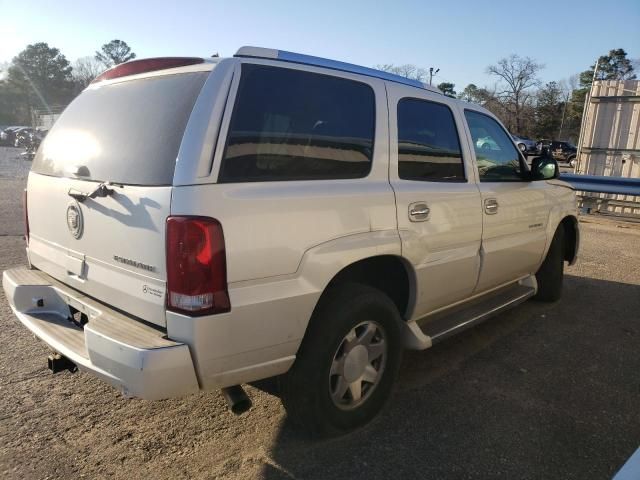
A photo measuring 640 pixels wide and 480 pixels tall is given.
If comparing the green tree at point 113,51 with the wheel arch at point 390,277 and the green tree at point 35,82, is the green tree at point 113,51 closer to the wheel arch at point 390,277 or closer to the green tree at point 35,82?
the green tree at point 35,82

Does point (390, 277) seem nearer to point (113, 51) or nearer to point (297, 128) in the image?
point (297, 128)

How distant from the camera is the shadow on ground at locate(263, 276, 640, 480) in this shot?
8.50 feet

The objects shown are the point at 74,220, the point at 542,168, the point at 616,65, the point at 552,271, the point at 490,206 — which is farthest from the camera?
the point at 616,65

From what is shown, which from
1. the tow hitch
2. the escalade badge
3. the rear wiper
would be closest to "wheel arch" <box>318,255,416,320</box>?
the rear wiper

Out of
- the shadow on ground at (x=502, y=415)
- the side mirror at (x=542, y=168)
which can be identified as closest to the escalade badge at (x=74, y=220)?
the shadow on ground at (x=502, y=415)

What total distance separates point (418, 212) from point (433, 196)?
0.71 ft

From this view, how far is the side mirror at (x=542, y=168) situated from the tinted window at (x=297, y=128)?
2.05 metres

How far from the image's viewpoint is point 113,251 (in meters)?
2.36

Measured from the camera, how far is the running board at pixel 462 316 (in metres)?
3.19

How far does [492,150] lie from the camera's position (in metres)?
3.99

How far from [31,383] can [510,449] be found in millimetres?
3033

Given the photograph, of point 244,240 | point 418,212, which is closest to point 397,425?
point 418,212

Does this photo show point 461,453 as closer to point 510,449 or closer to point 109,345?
point 510,449

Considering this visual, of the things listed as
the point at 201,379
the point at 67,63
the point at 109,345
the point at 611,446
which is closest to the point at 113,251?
the point at 109,345
